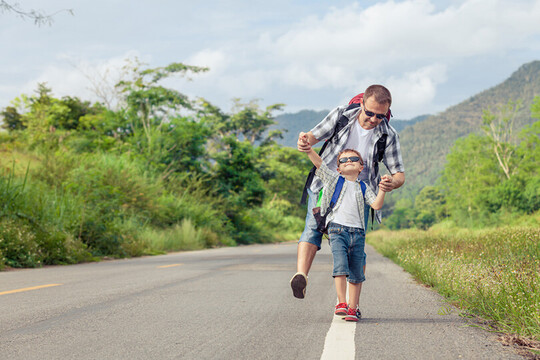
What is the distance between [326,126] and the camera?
16.6ft

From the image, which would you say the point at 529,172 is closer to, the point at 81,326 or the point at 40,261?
the point at 40,261

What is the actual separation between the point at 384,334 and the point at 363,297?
7.70 feet

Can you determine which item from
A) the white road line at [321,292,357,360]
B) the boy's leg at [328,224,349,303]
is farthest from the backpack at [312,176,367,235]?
the white road line at [321,292,357,360]

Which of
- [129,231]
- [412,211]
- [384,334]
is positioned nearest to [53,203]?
[129,231]

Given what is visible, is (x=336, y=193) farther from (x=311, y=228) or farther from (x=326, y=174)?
(x=311, y=228)

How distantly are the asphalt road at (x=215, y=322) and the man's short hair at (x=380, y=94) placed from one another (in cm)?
185

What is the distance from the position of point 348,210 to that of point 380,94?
998mm

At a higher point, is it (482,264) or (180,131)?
(180,131)

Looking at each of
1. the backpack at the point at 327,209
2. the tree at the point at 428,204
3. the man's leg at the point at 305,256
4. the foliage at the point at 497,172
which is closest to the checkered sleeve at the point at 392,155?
the backpack at the point at 327,209

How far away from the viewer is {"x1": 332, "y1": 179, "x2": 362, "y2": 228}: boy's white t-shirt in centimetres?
494

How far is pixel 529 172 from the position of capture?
2598 inches

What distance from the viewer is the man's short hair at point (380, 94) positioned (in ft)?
15.7

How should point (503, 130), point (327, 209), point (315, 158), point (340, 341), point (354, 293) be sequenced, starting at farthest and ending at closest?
point (503, 130), point (354, 293), point (327, 209), point (315, 158), point (340, 341)

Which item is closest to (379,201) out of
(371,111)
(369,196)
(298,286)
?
(369,196)
